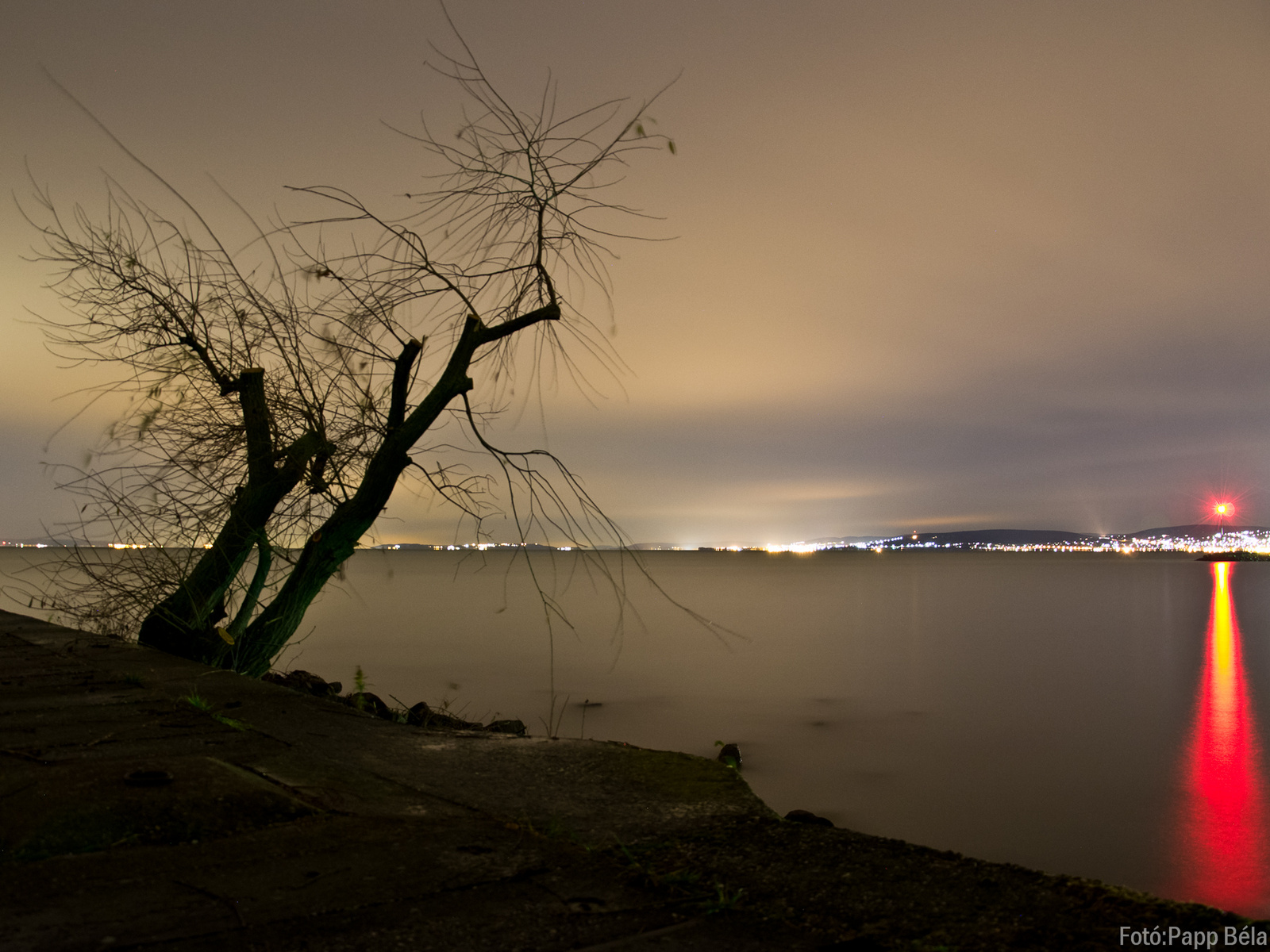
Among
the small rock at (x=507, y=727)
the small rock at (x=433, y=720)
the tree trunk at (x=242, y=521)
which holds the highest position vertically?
the tree trunk at (x=242, y=521)

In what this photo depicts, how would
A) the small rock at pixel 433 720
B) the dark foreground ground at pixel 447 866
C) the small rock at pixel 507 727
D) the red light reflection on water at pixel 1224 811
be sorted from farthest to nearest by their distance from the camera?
the small rock at pixel 507 727, the small rock at pixel 433 720, the red light reflection on water at pixel 1224 811, the dark foreground ground at pixel 447 866

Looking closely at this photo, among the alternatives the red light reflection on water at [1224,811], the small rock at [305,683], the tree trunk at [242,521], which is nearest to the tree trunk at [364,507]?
the tree trunk at [242,521]

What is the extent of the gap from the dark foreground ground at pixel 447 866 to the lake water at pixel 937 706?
1.02 m

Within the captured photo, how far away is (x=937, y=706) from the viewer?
15031mm

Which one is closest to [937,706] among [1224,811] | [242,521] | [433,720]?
[1224,811]

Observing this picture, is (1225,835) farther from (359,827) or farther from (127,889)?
(127,889)

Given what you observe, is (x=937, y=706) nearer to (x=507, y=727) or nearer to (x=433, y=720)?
(x=507, y=727)

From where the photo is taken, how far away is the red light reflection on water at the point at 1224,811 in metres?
6.80

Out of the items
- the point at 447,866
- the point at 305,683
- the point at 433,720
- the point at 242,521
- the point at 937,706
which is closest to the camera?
the point at 447,866

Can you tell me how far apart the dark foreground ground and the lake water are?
1.02 m

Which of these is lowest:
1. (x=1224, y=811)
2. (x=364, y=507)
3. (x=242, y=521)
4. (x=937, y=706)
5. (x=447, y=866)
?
(x=1224, y=811)

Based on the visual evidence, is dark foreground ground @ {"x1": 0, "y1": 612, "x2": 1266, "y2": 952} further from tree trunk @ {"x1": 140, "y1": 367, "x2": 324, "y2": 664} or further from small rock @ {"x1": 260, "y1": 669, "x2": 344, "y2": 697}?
small rock @ {"x1": 260, "y1": 669, "x2": 344, "y2": 697}

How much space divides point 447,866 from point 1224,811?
9476 millimetres

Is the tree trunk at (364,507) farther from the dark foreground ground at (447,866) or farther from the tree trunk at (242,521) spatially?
the dark foreground ground at (447,866)
